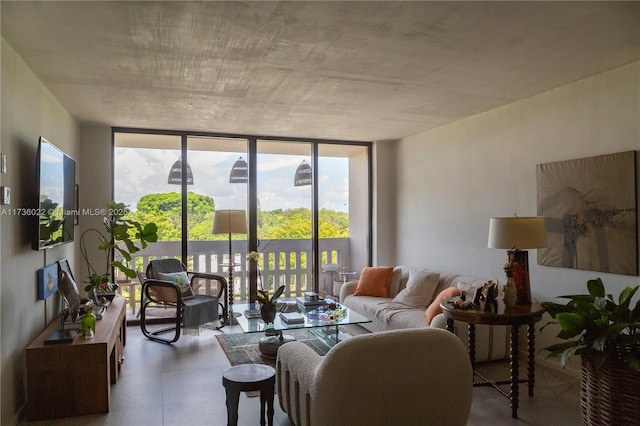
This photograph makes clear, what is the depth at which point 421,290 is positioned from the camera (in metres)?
4.88

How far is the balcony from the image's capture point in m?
5.85

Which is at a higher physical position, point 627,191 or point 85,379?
point 627,191

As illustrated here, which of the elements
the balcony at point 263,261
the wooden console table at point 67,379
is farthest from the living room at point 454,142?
the balcony at point 263,261

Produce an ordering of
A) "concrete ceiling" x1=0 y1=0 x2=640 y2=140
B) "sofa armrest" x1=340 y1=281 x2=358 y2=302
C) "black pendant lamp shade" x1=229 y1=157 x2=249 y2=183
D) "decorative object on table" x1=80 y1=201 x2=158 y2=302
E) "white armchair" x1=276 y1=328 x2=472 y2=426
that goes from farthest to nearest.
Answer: "black pendant lamp shade" x1=229 y1=157 x2=249 y2=183 < "sofa armrest" x1=340 y1=281 x2=358 y2=302 < "decorative object on table" x1=80 y1=201 x2=158 y2=302 < "concrete ceiling" x1=0 y1=0 x2=640 y2=140 < "white armchair" x1=276 y1=328 x2=472 y2=426

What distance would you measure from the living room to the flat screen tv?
4.1 inches

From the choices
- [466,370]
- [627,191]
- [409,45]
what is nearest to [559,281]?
[627,191]

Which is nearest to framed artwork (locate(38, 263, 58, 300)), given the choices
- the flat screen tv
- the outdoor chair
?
the flat screen tv

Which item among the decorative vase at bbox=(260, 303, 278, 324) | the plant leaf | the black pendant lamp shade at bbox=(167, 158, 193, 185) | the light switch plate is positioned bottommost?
the decorative vase at bbox=(260, 303, 278, 324)

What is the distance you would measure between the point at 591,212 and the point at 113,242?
4.85 metres

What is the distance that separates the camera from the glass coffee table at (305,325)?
12.9 feet

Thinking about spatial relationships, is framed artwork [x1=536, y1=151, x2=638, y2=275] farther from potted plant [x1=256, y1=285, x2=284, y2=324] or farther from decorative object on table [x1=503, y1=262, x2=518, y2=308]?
potted plant [x1=256, y1=285, x2=284, y2=324]

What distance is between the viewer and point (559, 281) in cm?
389

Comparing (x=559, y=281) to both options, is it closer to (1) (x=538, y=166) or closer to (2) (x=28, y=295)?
(1) (x=538, y=166)

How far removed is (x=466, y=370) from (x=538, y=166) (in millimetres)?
2622
